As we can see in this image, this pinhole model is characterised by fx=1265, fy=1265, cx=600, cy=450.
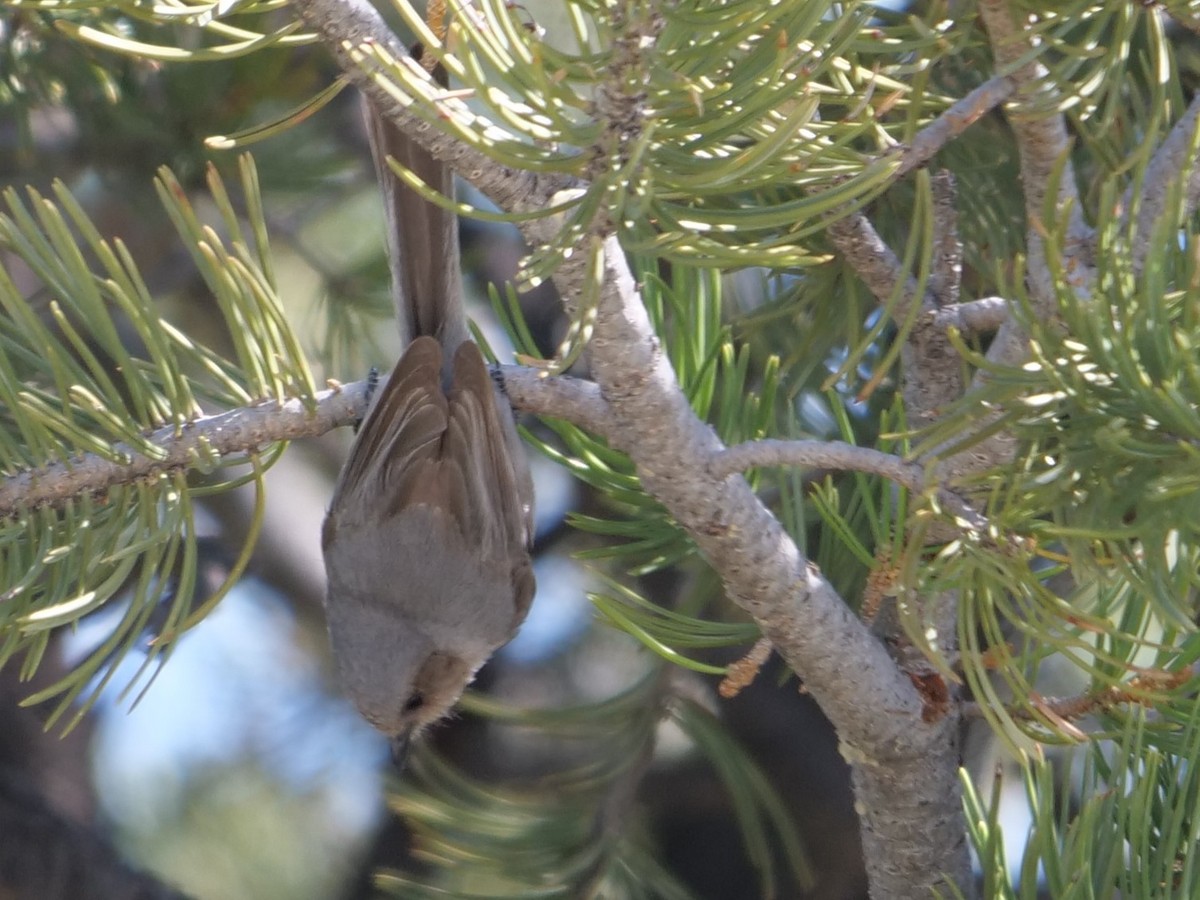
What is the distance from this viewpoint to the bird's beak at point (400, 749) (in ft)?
5.51

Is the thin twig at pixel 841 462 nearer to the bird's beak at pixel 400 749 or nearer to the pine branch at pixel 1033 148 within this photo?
the pine branch at pixel 1033 148

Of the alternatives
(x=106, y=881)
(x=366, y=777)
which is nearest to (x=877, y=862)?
(x=106, y=881)

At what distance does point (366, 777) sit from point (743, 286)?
87 cm

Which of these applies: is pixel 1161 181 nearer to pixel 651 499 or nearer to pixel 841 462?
pixel 841 462

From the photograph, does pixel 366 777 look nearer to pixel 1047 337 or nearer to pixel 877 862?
pixel 877 862

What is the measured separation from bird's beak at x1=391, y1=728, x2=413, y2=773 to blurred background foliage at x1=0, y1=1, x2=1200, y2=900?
2.4 inches

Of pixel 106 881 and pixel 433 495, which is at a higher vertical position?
pixel 433 495

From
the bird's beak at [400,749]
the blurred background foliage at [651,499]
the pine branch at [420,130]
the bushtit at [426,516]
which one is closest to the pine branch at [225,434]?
the blurred background foliage at [651,499]

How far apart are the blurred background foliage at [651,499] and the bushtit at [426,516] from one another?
0.27 ft

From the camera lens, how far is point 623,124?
1.91 feet

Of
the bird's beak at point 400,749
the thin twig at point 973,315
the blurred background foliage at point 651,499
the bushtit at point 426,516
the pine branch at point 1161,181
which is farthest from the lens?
the bird's beak at point 400,749

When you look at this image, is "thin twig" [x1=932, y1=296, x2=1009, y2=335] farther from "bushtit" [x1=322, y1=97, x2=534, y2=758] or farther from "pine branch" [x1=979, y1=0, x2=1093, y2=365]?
"bushtit" [x1=322, y1=97, x2=534, y2=758]

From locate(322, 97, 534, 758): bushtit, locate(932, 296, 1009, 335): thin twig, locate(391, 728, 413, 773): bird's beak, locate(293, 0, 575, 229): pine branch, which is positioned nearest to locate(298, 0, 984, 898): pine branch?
locate(293, 0, 575, 229): pine branch

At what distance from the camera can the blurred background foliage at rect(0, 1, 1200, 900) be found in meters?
0.63
